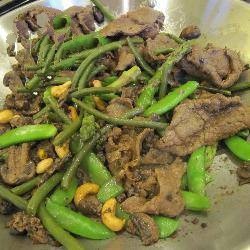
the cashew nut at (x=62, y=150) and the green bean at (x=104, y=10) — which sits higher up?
the green bean at (x=104, y=10)

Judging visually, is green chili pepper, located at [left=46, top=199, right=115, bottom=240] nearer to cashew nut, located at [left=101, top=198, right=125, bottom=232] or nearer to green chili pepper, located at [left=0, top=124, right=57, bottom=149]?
cashew nut, located at [left=101, top=198, right=125, bottom=232]

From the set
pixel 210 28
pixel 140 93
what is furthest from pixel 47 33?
pixel 210 28

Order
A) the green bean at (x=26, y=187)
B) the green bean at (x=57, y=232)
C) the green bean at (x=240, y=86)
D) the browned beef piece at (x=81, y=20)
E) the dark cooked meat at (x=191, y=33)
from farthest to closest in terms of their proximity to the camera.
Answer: the browned beef piece at (x=81, y=20)
the dark cooked meat at (x=191, y=33)
the green bean at (x=240, y=86)
the green bean at (x=26, y=187)
the green bean at (x=57, y=232)

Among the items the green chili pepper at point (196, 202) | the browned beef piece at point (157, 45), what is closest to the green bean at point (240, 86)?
the browned beef piece at point (157, 45)

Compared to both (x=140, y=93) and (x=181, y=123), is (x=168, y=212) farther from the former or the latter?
(x=140, y=93)

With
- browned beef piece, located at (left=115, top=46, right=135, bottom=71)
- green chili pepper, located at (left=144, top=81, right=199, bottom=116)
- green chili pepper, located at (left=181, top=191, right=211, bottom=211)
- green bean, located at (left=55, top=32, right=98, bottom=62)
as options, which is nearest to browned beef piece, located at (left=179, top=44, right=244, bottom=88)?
green chili pepper, located at (left=144, top=81, right=199, bottom=116)

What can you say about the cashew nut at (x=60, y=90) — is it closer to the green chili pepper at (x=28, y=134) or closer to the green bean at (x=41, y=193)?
the green chili pepper at (x=28, y=134)

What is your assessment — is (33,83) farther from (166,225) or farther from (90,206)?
(166,225)
